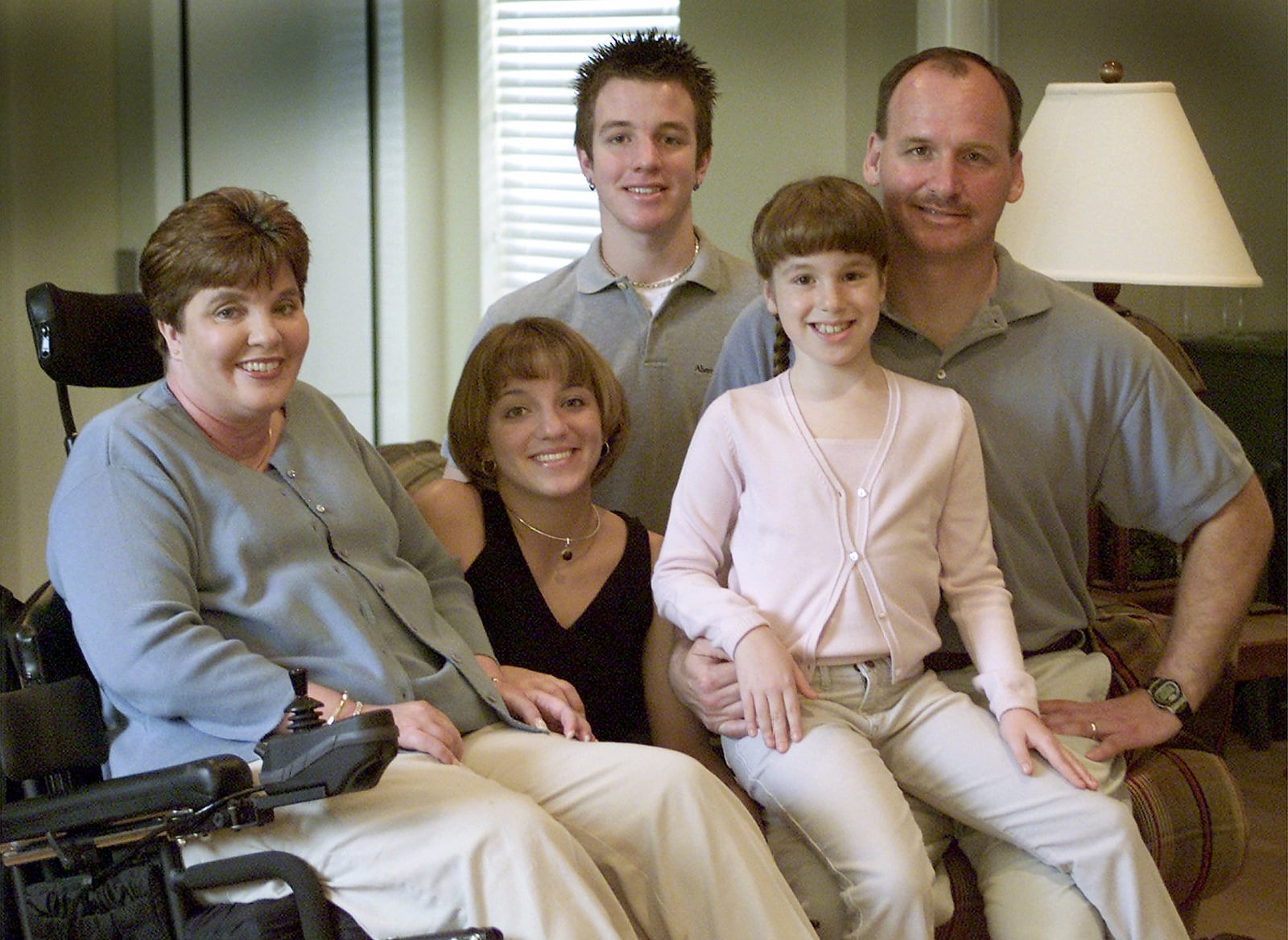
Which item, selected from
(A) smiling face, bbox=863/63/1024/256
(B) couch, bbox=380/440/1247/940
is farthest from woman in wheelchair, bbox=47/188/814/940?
(A) smiling face, bbox=863/63/1024/256

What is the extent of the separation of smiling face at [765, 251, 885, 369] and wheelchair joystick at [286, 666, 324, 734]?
0.74 metres

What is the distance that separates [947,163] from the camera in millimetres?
2074

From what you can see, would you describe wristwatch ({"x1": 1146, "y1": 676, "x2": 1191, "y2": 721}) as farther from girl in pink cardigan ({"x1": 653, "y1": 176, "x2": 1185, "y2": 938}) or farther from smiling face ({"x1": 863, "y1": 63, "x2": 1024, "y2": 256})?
smiling face ({"x1": 863, "y1": 63, "x2": 1024, "y2": 256})

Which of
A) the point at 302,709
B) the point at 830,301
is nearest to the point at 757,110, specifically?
the point at 830,301

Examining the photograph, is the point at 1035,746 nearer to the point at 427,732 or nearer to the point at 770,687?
the point at 770,687

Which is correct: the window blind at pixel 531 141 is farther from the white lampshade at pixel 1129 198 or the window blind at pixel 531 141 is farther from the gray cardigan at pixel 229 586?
the gray cardigan at pixel 229 586

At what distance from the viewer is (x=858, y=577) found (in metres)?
1.86

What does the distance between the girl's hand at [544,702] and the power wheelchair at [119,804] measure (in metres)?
0.42

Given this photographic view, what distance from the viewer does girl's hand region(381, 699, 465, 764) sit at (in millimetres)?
1729

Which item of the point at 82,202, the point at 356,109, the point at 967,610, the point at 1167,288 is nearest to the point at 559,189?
the point at 356,109

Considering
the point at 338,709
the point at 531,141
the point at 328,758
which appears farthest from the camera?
the point at 531,141

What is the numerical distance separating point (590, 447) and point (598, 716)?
→ 0.37 metres

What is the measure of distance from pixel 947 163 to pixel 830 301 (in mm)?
348

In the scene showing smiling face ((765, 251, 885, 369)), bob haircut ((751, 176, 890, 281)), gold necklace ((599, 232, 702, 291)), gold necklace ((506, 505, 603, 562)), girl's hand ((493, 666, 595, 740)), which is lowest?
girl's hand ((493, 666, 595, 740))
